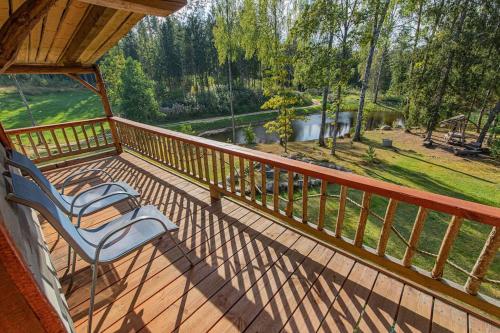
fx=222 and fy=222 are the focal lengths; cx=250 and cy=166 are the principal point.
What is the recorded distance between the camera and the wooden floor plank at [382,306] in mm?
1507

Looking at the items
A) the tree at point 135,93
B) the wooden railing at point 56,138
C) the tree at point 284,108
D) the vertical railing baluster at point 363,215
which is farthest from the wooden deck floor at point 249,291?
the tree at point 135,93

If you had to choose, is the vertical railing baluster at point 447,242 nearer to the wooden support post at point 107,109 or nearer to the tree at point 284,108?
the wooden support post at point 107,109

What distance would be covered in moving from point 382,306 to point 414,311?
0.21m

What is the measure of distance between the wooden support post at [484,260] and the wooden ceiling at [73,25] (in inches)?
93.0

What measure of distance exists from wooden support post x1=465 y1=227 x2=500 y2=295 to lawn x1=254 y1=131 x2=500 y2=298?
2.51 meters

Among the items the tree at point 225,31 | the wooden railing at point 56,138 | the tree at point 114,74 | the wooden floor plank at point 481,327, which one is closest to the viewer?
the wooden floor plank at point 481,327

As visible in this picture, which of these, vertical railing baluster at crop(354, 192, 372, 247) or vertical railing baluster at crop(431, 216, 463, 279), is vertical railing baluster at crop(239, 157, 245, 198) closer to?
vertical railing baluster at crop(354, 192, 372, 247)

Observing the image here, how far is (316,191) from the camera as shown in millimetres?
6328

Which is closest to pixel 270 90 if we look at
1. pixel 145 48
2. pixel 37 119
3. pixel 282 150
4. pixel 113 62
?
pixel 282 150

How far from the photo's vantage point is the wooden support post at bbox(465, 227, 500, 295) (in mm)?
1254

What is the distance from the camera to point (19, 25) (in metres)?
0.97

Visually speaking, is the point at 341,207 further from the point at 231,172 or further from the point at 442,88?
the point at 442,88

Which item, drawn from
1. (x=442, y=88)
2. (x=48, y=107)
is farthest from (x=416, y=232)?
(x=48, y=107)

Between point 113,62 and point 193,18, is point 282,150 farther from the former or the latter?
point 193,18
